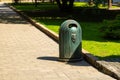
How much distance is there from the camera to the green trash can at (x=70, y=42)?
1055cm

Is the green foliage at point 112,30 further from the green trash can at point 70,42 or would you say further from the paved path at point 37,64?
the green trash can at point 70,42

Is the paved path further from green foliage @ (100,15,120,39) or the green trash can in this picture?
green foliage @ (100,15,120,39)

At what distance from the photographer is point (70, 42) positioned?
10547mm

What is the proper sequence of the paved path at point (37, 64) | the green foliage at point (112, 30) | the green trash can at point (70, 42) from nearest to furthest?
1. the paved path at point (37, 64)
2. the green trash can at point (70, 42)
3. the green foliage at point (112, 30)

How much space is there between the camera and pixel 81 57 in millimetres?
10820

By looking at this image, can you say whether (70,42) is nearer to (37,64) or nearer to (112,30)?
(37,64)

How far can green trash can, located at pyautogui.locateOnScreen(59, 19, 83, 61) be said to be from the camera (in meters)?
10.5

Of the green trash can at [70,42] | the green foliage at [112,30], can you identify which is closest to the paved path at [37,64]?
the green trash can at [70,42]

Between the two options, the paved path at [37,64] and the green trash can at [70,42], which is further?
the green trash can at [70,42]

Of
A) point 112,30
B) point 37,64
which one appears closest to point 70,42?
point 37,64

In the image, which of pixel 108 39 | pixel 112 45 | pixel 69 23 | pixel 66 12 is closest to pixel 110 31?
pixel 108 39

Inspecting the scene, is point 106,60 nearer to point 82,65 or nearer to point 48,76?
point 82,65

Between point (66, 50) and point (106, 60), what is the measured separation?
1002 millimetres

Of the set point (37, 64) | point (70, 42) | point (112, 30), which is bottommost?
point (112, 30)
